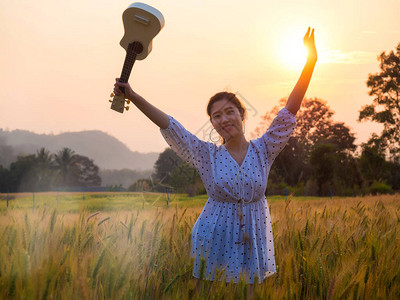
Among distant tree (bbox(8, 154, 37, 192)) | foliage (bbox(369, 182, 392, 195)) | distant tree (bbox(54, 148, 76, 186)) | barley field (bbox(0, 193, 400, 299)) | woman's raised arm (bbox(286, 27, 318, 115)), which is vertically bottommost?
barley field (bbox(0, 193, 400, 299))

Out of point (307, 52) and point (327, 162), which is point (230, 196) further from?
point (327, 162)

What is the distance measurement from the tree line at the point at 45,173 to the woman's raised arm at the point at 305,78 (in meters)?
55.9

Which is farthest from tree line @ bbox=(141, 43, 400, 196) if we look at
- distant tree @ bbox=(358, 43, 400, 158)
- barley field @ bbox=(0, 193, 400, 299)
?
barley field @ bbox=(0, 193, 400, 299)

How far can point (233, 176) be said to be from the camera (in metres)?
2.76

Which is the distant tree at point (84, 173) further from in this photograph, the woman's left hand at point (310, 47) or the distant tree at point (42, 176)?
the woman's left hand at point (310, 47)

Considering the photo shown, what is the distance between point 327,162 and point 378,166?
608 centimetres

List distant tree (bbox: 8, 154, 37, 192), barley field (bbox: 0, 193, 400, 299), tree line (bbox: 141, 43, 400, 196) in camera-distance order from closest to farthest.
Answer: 1. barley field (bbox: 0, 193, 400, 299)
2. tree line (bbox: 141, 43, 400, 196)
3. distant tree (bbox: 8, 154, 37, 192)

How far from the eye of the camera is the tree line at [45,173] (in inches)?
2242

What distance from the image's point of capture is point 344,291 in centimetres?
199

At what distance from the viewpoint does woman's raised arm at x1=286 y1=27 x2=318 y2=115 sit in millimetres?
2807

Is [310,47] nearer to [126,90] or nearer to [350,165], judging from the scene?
[126,90]

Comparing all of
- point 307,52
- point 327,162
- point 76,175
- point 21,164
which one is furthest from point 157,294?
point 76,175

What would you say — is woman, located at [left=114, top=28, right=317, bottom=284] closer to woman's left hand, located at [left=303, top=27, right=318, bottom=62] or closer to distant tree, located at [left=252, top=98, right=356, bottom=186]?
woman's left hand, located at [left=303, top=27, right=318, bottom=62]

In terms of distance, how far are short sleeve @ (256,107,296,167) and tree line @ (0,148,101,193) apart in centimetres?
5570
